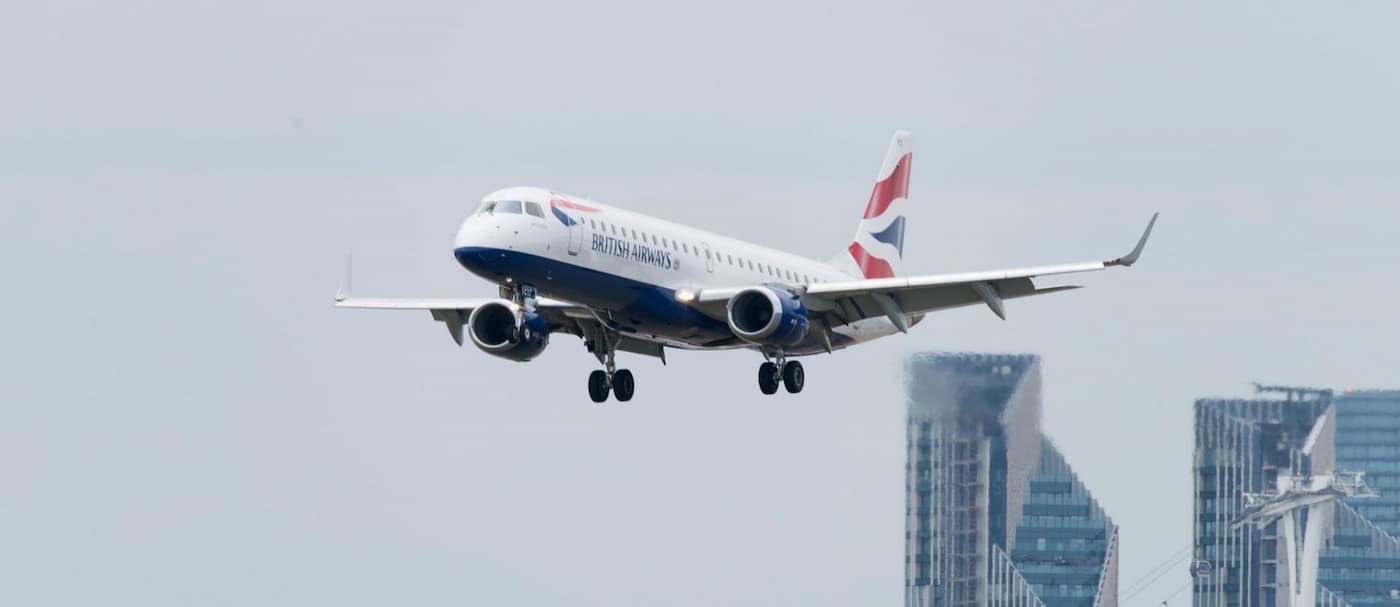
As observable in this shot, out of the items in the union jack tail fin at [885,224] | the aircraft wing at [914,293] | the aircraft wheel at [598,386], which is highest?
the union jack tail fin at [885,224]

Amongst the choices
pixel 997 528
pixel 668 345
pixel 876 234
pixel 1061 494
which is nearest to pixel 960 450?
pixel 1061 494

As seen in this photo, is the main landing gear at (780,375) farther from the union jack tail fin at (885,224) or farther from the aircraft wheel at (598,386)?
the union jack tail fin at (885,224)

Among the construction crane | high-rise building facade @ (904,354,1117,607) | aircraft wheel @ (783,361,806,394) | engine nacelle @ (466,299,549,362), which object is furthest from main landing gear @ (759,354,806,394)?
the construction crane

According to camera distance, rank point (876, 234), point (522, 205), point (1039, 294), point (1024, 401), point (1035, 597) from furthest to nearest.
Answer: point (1035, 597) < point (1024, 401) < point (876, 234) < point (1039, 294) < point (522, 205)

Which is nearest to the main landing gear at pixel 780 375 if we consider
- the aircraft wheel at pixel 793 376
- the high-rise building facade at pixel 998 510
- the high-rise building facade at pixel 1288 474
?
the aircraft wheel at pixel 793 376

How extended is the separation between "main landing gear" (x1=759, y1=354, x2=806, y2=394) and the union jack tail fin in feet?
24.0

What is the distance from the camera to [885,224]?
73188 millimetres

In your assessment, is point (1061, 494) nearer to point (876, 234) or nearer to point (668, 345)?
point (876, 234)

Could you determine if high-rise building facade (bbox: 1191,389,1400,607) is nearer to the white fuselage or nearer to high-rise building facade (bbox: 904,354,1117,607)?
high-rise building facade (bbox: 904,354,1117,607)

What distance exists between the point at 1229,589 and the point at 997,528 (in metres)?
11.7

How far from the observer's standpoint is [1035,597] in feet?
447

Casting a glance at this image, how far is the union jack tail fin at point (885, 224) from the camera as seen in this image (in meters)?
71.2

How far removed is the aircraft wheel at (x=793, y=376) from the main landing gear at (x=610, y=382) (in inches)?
130

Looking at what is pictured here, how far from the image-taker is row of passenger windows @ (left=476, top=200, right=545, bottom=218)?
55.9 m
